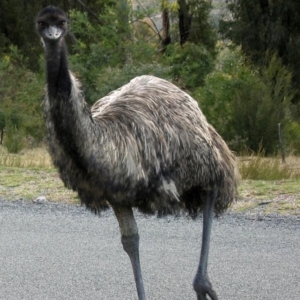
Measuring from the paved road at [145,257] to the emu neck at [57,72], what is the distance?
2089mm

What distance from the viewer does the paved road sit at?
625cm

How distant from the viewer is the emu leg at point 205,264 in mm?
5305

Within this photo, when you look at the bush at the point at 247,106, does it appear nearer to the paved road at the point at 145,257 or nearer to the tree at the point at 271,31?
the tree at the point at 271,31

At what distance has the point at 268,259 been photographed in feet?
22.9

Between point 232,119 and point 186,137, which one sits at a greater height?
point 186,137

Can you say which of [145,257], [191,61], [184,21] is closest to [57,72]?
[145,257]

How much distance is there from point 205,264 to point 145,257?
191 centimetres

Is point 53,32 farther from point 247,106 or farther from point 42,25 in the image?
point 247,106

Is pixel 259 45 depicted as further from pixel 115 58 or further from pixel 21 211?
pixel 21 211

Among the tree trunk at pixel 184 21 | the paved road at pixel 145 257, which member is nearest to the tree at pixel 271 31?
the tree trunk at pixel 184 21

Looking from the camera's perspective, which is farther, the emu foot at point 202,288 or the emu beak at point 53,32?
the emu foot at point 202,288

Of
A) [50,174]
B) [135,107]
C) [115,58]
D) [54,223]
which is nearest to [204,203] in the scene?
[135,107]

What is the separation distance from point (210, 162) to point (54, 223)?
3.70 metres

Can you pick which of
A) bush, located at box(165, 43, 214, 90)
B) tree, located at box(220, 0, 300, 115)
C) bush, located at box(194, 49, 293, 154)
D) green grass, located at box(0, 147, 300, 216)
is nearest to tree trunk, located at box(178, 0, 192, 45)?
bush, located at box(165, 43, 214, 90)
